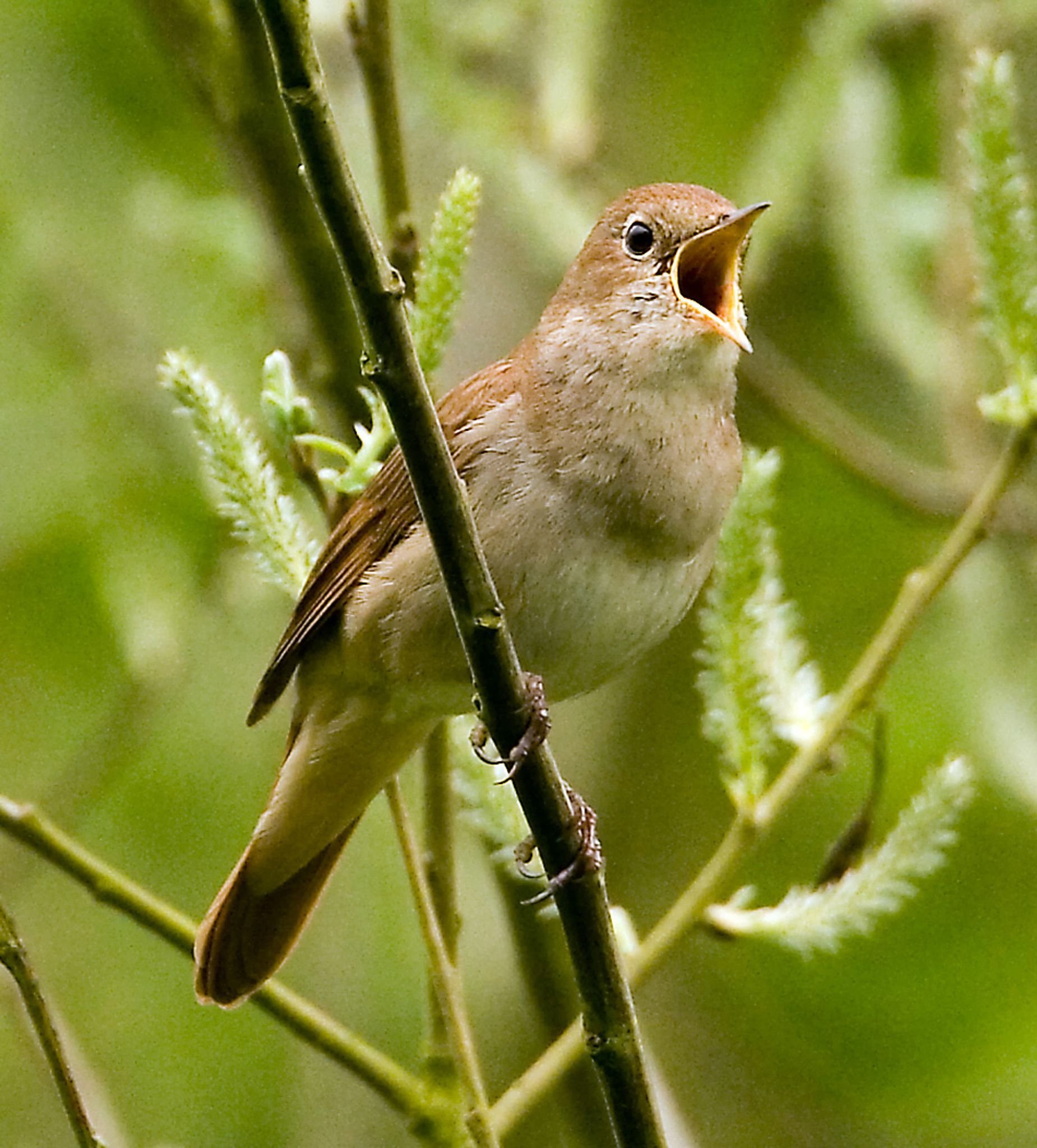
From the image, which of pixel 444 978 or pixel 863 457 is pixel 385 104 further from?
pixel 863 457

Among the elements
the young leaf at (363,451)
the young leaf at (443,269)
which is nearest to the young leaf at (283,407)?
the young leaf at (363,451)

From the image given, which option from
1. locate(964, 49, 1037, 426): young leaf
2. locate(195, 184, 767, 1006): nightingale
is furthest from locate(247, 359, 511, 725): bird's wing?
locate(964, 49, 1037, 426): young leaf

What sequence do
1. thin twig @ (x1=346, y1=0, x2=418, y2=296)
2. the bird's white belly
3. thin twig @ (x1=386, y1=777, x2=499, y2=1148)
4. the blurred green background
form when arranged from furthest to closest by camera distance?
the blurred green background → thin twig @ (x1=346, y1=0, x2=418, y2=296) → the bird's white belly → thin twig @ (x1=386, y1=777, x2=499, y2=1148)

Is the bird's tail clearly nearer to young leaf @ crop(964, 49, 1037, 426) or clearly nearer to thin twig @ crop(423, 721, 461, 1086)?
thin twig @ crop(423, 721, 461, 1086)

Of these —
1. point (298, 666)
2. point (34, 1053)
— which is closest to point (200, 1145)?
point (34, 1053)

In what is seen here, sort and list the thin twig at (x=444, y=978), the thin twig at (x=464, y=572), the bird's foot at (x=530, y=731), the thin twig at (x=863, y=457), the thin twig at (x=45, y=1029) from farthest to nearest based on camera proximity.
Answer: the thin twig at (x=863, y=457) < the thin twig at (x=444, y=978) < the bird's foot at (x=530, y=731) < the thin twig at (x=45, y=1029) < the thin twig at (x=464, y=572)

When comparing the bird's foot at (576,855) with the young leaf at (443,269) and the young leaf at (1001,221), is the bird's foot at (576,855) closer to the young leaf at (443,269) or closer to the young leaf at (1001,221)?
the young leaf at (443,269)

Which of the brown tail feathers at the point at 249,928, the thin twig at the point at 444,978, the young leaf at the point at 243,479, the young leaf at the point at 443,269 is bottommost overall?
the brown tail feathers at the point at 249,928

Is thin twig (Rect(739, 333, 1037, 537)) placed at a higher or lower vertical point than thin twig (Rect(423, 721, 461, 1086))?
higher

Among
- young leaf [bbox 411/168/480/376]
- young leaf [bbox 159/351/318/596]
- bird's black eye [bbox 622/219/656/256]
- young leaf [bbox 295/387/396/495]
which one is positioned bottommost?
young leaf [bbox 159/351/318/596]
